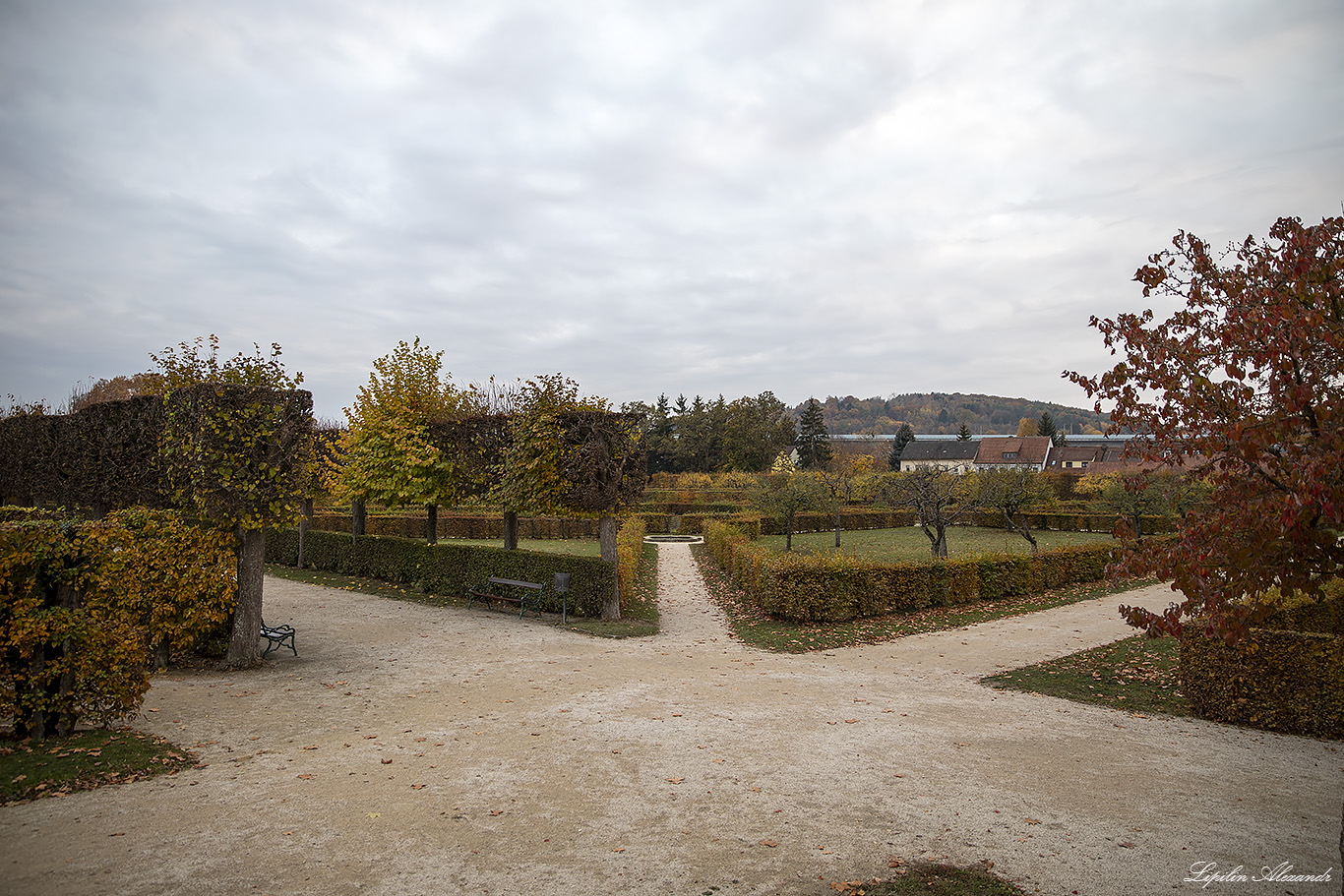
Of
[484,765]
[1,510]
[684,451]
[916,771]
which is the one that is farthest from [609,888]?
[684,451]

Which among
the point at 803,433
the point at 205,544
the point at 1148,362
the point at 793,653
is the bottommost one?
the point at 793,653

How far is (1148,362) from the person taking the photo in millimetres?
5598

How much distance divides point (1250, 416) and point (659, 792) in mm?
5424

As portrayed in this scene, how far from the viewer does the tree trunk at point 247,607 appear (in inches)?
423

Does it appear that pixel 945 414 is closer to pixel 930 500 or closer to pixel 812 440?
pixel 812 440

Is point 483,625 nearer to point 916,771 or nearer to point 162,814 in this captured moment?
point 162,814

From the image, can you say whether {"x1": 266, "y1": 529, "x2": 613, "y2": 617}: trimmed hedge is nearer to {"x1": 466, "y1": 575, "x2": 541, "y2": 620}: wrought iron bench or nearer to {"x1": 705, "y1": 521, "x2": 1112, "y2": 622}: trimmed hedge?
{"x1": 466, "y1": 575, "x2": 541, "y2": 620}: wrought iron bench

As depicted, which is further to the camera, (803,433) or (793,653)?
(803,433)

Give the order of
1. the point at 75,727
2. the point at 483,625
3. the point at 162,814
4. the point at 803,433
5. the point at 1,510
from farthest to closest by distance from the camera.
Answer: the point at 803,433 → the point at 483,625 → the point at 1,510 → the point at 75,727 → the point at 162,814

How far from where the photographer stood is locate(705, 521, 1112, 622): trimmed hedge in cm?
1440

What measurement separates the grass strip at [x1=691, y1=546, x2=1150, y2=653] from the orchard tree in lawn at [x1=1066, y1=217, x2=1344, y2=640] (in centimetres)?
711

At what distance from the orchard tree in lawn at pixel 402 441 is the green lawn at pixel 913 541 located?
49.9 feet

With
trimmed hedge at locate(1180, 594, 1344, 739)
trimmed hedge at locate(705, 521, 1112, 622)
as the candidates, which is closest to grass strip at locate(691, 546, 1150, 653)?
trimmed hedge at locate(705, 521, 1112, 622)

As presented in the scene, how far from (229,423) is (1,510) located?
2800 mm
